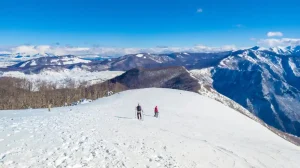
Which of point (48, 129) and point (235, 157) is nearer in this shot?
point (235, 157)

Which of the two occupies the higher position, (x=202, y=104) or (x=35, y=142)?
(x=35, y=142)

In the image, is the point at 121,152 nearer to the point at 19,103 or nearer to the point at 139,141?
the point at 139,141

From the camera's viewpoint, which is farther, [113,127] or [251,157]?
[113,127]

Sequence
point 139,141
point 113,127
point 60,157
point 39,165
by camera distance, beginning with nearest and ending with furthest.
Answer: point 39,165
point 60,157
point 139,141
point 113,127

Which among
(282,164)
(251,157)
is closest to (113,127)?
(251,157)

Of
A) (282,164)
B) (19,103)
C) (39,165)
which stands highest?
(39,165)

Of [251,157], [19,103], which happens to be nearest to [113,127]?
[251,157]

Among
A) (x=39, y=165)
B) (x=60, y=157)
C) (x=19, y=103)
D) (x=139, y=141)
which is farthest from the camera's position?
(x=19, y=103)

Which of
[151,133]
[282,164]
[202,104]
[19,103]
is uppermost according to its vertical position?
[151,133]

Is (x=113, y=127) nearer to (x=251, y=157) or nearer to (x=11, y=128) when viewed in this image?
(x=11, y=128)
